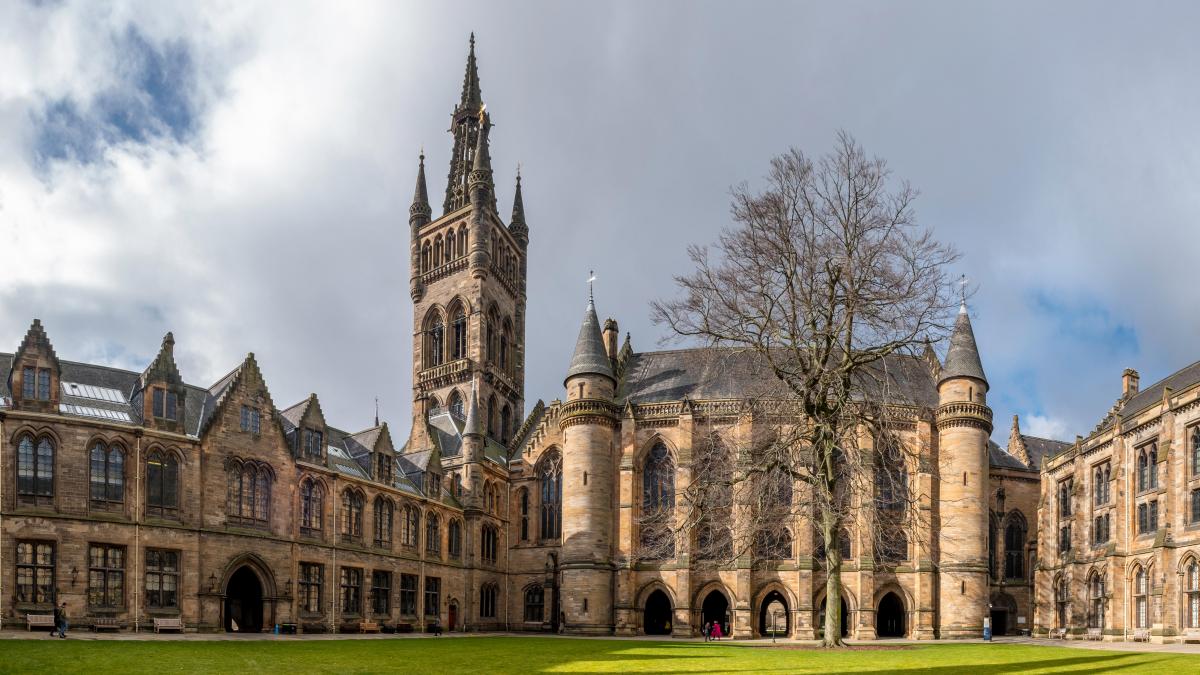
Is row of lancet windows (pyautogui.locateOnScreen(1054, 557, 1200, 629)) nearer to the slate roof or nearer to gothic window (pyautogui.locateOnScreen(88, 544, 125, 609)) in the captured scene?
the slate roof

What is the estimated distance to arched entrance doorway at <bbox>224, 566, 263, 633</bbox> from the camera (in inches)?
1656

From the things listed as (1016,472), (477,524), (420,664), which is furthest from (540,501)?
(420,664)

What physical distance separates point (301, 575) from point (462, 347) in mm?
32360

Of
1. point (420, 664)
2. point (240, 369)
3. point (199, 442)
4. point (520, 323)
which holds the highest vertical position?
point (520, 323)

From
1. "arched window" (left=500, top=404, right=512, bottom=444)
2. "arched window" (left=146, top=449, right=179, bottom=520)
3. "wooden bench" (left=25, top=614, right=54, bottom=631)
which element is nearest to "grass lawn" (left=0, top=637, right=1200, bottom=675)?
"wooden bench" (left=25, top=614, right=54, bottom=631)

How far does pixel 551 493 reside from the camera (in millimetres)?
62031

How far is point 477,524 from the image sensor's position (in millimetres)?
58875

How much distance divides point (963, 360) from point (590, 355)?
2159cm

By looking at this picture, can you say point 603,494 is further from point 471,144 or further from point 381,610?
point 471,144

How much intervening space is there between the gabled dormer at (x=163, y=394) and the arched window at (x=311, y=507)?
289 inches

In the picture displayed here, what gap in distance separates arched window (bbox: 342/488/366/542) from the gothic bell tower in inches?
791

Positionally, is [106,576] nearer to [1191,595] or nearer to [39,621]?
[39,621]

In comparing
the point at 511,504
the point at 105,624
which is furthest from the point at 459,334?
the point at 105,624

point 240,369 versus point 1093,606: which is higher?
point 240,369
